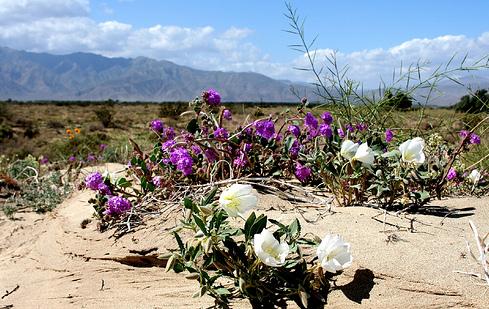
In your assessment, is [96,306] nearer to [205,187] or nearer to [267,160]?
[205,187]

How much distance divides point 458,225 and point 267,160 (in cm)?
145

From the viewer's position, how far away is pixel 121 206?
125 inches

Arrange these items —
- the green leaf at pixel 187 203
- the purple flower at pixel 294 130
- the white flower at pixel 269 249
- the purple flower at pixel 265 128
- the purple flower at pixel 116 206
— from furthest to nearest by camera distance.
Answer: the purple flower at pixel 294 130 → the purple flower at pixel 265 128 → the purple flower at pixel 116 206 → the green leaf at pixel 187 203 → the white flower at pixel 269 249

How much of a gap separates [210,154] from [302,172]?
0.63 meters

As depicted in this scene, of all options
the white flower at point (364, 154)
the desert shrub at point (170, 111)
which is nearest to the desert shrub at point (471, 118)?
the white flower at point (364, 154)

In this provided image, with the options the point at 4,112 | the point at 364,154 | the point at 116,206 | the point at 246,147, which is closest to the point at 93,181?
the point at 116,206

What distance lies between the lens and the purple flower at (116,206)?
3178 mm

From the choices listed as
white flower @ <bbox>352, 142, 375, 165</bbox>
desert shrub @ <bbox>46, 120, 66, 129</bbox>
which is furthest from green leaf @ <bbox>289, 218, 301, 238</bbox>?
desert shrub @ <bbox>46, 120, 66, 129</bbox>

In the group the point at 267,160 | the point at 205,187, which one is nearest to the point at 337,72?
the point at 267,160

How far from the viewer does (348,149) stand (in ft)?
8.58

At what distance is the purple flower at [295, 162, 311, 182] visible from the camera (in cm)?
347

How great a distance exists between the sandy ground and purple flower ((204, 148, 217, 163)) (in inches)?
18.8

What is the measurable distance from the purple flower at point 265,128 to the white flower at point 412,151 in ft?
3.89

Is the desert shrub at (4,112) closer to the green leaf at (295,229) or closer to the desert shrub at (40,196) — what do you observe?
the desert shrub at (40,196)
